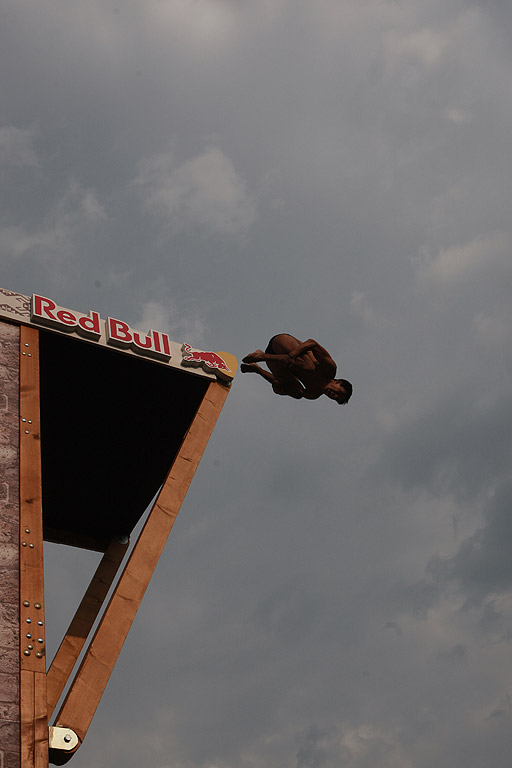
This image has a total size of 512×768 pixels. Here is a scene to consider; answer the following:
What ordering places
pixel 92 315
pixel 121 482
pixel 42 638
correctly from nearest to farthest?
pixel 42 638 → pixel 92 315 → pixel 121 482

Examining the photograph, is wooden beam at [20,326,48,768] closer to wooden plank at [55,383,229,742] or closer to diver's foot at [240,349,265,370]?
wooden plank at [55,383,229,742]

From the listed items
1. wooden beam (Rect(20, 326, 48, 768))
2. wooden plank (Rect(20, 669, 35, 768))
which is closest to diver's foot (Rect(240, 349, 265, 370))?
wooden beam (Rect(20, 326, 48, 768))

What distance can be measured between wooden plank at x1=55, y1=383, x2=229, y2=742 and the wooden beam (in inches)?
34.1

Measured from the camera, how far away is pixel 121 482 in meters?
19.2

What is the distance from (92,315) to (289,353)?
4218 mm

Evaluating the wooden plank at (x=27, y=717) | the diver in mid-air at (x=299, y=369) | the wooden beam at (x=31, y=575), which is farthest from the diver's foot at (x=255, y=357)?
the wooden plank at (x=27, y=717)

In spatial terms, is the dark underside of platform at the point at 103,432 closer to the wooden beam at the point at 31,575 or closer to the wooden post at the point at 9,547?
the wooden post at the point at 9,547

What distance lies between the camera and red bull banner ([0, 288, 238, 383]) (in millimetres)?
15078

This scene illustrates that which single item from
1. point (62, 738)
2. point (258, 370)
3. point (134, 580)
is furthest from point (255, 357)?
point (62, 738)

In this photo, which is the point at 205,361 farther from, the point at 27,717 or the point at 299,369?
the point at 27,717

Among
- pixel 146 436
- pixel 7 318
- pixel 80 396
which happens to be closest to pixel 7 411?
pixel 7 318

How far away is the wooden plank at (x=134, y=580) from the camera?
12.5 m

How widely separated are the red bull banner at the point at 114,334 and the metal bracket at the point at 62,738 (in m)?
6.78

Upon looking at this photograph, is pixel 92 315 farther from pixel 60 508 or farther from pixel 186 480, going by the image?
pixel 60 508
